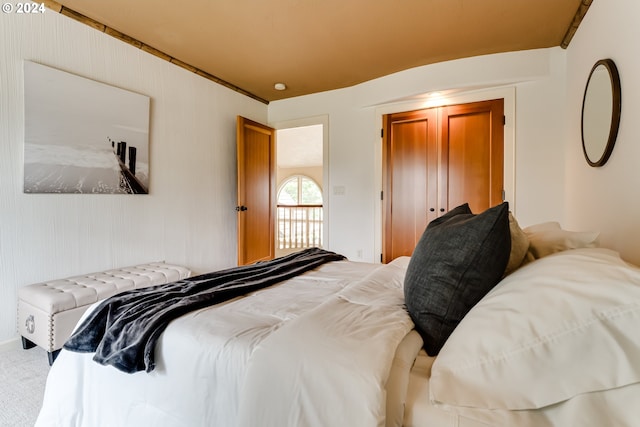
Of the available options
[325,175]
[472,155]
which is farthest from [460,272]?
[325,175]

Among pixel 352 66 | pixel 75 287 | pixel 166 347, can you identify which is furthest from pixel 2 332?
pixel 352 66

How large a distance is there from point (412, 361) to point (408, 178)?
3142 millimetres

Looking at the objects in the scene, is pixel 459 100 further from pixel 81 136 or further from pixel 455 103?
pixel 81 136

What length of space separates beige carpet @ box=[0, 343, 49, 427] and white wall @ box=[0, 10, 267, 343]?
0.22 meters

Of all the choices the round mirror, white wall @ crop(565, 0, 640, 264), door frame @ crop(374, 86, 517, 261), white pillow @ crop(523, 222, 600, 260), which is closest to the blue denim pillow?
white pillow @ crop(523, 222, 600, 260)

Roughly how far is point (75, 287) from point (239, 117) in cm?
253

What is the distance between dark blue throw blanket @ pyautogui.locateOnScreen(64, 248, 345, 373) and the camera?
39.6 inches

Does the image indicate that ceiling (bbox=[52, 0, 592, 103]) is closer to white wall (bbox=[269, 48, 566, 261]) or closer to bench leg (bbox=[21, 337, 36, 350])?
white wall (bbox=[269, 48, 566, 261])

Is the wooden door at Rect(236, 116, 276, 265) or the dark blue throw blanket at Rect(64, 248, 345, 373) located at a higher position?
the wooden door at Rect(236, 116, 276, 265)

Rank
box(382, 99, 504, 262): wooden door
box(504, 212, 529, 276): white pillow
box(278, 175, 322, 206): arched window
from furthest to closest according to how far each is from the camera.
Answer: box(278, 175, 322, 206): arched window
box(382, 99, 504, 262): wooden door
box(504, 212, 529, 276): white pillow

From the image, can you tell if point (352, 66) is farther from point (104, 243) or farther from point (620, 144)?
point (104, 243)

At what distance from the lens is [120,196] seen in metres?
2.81

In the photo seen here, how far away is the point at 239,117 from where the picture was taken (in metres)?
3.82

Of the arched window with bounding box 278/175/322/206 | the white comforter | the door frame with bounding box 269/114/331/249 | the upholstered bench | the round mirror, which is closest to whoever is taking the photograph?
the white comforter
